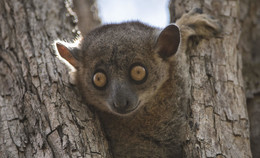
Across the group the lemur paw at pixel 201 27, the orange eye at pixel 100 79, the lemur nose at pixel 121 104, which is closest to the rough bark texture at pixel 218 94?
the lemur paw at pixel 201 27

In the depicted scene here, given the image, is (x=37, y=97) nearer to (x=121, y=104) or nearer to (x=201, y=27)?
(x=121, y=104)

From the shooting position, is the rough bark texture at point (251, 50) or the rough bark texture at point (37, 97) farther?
the rough bark texture at point (251, 50)

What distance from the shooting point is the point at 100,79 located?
425 centimetres

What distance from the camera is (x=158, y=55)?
175 inches

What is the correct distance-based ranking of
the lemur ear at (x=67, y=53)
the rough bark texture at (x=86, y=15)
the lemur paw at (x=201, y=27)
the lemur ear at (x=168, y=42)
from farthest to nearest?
1. the rough bark texture at (x=86, y=15)
2. the lemur paw at (x=201, y=27)
3. the lemur ear at (x=67, y=53)
4. the lemur ear at (x=168, y=42)

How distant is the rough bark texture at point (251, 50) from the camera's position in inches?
223

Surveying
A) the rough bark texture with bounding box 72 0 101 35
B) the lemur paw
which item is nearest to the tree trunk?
the lemur paw

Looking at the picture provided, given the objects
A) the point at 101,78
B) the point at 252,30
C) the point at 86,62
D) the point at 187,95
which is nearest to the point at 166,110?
the point at 187,95

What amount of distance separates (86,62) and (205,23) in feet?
5.86

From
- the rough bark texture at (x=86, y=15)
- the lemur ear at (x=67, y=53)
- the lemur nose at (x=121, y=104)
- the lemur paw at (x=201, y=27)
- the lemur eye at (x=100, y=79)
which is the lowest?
the lemur nose at (x=121, y=104)

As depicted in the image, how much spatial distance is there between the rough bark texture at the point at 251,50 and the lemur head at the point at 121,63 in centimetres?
193

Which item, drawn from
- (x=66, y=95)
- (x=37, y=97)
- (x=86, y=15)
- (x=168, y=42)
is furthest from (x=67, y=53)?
(x=86, y=15)

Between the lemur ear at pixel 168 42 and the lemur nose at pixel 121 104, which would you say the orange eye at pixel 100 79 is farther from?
the lemur ear at pixel 168 42

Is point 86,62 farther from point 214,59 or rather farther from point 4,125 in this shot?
point 214,59
